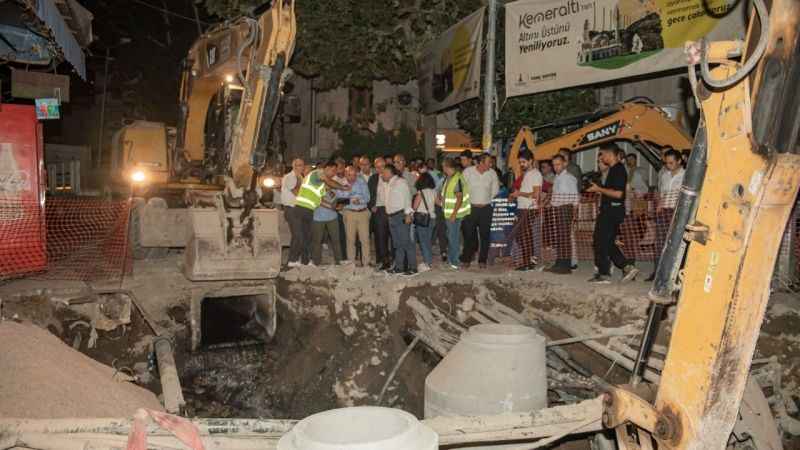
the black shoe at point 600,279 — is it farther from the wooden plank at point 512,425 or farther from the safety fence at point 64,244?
the safety fence at point 64,244

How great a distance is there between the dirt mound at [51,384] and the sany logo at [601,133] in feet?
26.5

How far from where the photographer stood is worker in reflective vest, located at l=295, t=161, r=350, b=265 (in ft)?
31.8

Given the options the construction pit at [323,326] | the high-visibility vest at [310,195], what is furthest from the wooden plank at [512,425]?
the high-visibility vest at [310,195]

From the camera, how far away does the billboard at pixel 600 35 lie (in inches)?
376

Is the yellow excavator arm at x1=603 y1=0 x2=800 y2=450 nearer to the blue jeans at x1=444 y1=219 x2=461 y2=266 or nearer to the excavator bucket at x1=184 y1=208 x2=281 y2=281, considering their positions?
the excavator bucket at x1=184 y1=208 x2=281 y2=281

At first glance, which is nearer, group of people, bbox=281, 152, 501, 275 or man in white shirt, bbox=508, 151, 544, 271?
man in white shirt, bbox=508, 151, 544, 271

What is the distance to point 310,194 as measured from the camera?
969 centimetres

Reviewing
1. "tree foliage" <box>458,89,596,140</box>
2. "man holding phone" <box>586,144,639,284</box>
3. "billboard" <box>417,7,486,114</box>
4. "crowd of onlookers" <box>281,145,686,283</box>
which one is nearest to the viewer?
"man holding phone" <box>586,144,639,284</box>

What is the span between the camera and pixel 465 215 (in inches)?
387

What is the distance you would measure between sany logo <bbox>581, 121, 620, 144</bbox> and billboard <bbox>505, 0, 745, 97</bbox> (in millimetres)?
1226

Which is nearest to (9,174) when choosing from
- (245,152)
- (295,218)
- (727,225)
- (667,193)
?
(245,152)

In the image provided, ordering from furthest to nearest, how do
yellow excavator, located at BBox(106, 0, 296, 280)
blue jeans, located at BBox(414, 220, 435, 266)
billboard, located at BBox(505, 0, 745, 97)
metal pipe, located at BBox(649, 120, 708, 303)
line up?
blue jeans, located at BBox(414, 220, 435, 266)
billboard, located at BBox(505, 0, 745, 97)
yellow excavator, located at BBox(106, 0, 296, 280)
metal pipe, located at BBox(649, 120, 708, 303)

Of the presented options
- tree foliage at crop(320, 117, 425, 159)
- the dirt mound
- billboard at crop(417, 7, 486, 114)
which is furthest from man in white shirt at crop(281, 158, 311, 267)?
tree foliage at crop(320, 117, 425, 159)

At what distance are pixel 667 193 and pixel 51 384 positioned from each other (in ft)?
26.6
